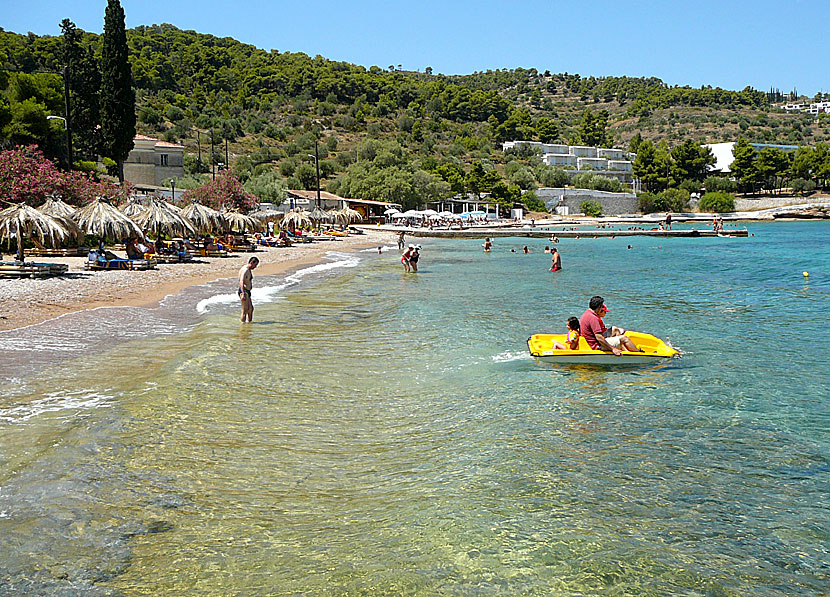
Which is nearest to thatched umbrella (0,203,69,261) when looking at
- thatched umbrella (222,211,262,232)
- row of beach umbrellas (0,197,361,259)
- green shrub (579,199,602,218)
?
row of beach umbrellas (0,197,361,259)

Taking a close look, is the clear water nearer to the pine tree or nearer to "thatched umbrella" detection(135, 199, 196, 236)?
"thatched umbrella" detection(135, 199, 196, 236)

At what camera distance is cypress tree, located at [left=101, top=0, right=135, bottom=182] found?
39625 mm

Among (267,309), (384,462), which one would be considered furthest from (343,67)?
(384,462)

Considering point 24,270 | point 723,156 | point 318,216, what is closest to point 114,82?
point 318,216

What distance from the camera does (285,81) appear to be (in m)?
122

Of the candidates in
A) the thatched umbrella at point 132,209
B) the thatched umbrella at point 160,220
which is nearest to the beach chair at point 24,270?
the thatched umbrella at point 160,220

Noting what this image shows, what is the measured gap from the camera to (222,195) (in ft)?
123

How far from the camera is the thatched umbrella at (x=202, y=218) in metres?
30.0

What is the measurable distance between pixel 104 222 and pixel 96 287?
4613mm

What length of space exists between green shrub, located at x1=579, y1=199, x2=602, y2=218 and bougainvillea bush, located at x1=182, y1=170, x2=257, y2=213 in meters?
64.5

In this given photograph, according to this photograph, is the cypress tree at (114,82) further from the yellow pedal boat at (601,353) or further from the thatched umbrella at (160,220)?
the yellow pedal boat at (601,353)

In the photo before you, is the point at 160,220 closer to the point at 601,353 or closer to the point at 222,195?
the point at 222,195

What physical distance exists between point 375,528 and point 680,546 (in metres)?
2.37

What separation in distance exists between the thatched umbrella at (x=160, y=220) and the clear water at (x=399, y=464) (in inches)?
492
